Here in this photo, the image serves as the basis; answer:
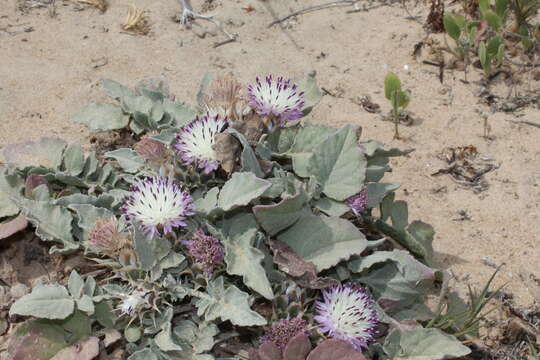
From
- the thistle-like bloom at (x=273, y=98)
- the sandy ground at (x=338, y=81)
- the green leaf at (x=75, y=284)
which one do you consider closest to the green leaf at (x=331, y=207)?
the thistle-like bloom at (x=273, y=98)

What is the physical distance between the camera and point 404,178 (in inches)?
134

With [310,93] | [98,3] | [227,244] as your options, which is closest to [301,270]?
[227,244]

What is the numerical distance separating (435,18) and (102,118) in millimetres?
2624

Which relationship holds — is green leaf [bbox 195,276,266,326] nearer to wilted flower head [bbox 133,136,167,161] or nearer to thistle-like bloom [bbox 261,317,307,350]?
thistle-like bloom [bbox 261,317,307,350]

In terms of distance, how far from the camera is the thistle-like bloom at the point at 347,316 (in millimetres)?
2193

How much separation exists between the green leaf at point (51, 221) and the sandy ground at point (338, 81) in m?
0.85

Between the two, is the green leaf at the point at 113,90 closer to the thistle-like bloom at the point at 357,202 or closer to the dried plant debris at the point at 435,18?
the thistle-like bloom at the point at 357,202

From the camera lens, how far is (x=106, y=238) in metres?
2.22

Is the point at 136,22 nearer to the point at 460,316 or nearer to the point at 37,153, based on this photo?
the point at 37,153

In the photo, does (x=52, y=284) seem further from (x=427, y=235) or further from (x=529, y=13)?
(x=529, y=13)

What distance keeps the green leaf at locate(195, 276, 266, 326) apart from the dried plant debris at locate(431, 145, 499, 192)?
67.3 inches

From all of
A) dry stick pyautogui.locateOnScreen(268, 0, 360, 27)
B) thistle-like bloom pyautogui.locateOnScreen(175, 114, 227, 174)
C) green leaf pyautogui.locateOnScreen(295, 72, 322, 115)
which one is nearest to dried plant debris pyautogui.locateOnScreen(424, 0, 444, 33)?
dry stick pyautogui.locateOnScreen(268, 0, 360, 27)

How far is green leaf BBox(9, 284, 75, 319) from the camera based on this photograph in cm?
210

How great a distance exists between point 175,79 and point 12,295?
183 cm
